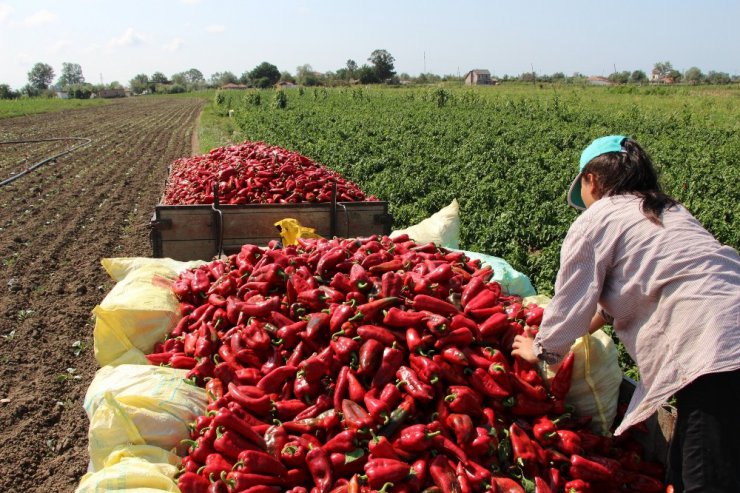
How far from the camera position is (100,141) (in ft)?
107

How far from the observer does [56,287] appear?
9797 millimetres

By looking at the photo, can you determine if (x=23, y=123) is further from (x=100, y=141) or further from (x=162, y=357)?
(x=162, y=357)

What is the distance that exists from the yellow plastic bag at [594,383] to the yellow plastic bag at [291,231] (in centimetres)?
379

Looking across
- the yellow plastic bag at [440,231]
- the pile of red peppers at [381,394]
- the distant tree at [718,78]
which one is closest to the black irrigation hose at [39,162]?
the yellow plastic bag at [440,231]

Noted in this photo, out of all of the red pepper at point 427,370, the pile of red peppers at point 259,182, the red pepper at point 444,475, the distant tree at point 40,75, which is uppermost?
the distant tree at point 40,75

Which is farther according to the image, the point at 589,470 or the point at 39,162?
the point at 39,162

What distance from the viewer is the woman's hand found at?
4.16 metres

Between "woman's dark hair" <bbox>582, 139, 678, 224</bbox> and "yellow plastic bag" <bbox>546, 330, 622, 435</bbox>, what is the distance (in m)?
1.15

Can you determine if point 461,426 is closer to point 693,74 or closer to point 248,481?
point 248,481

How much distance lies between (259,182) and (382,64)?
11434 centimetres

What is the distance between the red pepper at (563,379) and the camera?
4191 millimetres

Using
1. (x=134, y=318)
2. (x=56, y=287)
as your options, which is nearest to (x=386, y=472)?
(x=134, y=318)

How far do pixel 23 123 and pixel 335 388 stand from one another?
163 ft

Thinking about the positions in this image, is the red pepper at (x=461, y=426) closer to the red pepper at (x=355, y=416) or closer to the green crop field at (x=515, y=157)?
the red pepper at (x=355, y=416)
